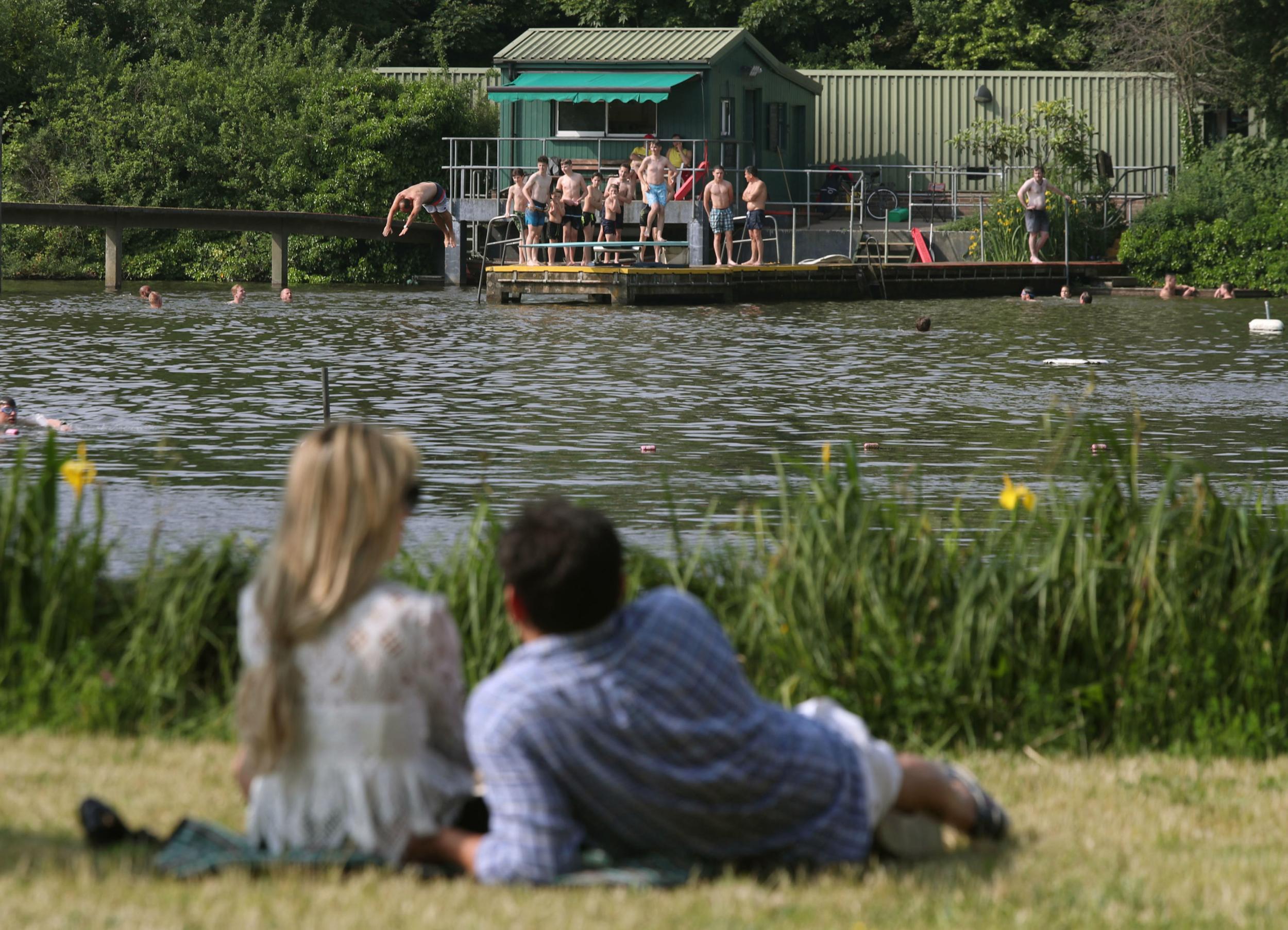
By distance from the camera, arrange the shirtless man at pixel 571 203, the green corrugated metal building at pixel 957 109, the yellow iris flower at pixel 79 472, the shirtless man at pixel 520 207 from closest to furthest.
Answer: the yellow iris flower at pixel 79 472 < the shirtless man at pixel 520 207 < the shirtless man at pixel 571 203 < the green corrugated metal building at pixel 957 109

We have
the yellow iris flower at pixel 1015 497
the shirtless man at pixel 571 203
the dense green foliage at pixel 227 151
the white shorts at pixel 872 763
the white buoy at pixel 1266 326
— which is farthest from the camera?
the dense green foliage at pixel 227 151

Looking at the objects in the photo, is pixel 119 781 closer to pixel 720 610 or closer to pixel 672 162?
pixel 720 610

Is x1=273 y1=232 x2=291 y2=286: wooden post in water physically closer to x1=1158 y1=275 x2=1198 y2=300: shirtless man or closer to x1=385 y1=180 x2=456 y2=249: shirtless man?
x1=385 y1=180 x2=456 y2=249: shirtless man

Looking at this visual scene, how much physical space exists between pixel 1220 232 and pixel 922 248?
6.04 meters

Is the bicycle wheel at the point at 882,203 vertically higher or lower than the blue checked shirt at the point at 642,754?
higher

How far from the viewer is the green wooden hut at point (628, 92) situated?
38344mm

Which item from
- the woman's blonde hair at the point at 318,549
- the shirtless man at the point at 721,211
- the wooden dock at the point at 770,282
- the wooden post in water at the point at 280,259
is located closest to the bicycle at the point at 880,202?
the wooden dock at the point at 770,282

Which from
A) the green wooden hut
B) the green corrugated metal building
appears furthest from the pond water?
the green corrugated metal building

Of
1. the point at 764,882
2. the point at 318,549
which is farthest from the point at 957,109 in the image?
the point at 318,549

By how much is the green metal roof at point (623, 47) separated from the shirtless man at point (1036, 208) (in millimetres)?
7458

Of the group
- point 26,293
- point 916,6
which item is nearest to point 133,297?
point 26,293

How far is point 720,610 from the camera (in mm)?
5980

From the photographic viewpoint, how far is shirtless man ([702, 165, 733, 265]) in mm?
32250

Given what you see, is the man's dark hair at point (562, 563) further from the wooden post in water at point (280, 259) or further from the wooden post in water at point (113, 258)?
the wooden post in water at point (280, 259)
